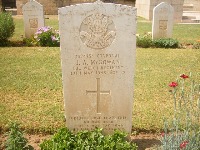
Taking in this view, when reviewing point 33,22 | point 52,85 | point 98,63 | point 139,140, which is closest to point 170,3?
point 33,22

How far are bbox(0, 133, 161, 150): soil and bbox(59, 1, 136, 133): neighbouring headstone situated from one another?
42 cm

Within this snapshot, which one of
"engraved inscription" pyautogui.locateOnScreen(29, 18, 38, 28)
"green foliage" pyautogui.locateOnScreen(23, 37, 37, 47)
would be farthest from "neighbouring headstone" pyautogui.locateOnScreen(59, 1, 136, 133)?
"engraved inscription" pyautogui.locateOnScreen(29, 18, 38, 28)

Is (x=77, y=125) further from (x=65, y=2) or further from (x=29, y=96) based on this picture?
(x=65, y=2)

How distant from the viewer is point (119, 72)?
3441mm

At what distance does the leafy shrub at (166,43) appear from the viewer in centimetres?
1051

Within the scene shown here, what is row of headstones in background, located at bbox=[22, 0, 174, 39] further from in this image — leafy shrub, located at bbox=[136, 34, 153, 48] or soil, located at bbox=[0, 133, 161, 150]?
soil, located at bbox=[0, 133, 161, 150]

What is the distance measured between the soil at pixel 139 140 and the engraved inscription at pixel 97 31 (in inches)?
63.8

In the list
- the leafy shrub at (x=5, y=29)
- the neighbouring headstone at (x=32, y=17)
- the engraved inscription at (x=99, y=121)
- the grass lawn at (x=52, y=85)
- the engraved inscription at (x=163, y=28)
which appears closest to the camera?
the engraved inscription at (x=99, y=121)

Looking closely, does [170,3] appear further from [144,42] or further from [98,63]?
[98,63]

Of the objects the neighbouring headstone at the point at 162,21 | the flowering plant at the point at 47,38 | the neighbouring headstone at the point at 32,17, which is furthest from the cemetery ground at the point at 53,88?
the neighbouring headstone at the point at 32,17

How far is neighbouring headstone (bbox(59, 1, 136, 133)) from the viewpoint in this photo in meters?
3.21

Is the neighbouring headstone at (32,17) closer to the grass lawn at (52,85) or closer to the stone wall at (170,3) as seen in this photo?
the grass lawn at (52,85)

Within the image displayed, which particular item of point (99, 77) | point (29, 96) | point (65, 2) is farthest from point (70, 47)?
point (65, 2)

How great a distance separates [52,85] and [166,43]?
6.12 m
